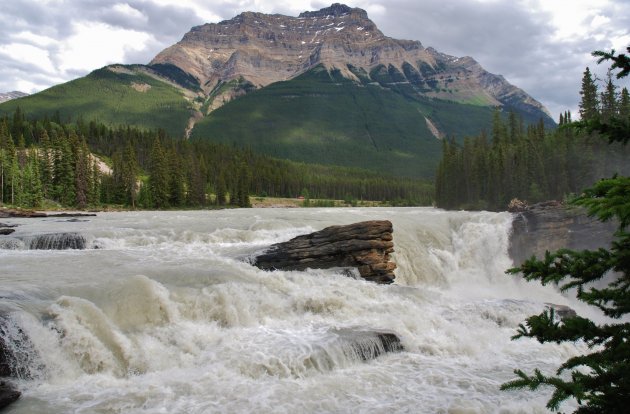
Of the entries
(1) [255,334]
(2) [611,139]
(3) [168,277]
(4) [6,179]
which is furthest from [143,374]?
(4) [6,179]

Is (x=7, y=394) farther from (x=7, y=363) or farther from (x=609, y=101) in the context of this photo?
(x=609, y=101)

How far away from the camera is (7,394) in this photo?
1164 cm

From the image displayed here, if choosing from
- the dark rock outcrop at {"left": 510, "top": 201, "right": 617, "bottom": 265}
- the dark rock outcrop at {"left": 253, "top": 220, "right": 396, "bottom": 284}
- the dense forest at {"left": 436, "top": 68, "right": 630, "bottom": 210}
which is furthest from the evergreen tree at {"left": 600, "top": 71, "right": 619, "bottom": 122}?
the dark rock outcrop at {"left": 253, "top": 220, "right": 396, "bottom": 284}

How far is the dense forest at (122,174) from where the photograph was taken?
8419 cm

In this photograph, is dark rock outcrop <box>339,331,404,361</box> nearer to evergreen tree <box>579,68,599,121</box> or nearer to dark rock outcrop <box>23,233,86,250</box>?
dark rock outcrop <box>23,233,86,250</box>

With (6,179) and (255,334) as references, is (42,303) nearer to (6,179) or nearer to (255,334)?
(255,334)

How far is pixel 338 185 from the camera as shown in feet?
584

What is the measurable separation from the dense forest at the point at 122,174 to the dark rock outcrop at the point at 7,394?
259ft

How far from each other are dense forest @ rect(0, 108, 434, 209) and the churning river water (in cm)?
6481

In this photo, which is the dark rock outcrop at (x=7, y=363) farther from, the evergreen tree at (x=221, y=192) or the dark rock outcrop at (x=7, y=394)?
the evergreen tree at (x=221, y=192)

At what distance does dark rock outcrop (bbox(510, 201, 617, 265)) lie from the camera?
4667 centimetres

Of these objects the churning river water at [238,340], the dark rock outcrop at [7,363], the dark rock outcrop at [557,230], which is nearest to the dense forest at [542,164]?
the dark rock outcrop at [557,230]

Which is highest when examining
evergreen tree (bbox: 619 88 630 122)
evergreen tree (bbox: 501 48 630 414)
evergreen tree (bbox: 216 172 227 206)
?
evergreen tree (bbox: 619 88 630 122)

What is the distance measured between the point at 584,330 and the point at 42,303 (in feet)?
54.6
